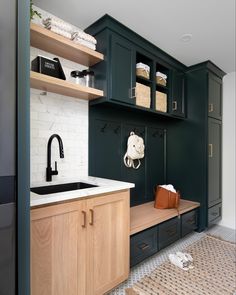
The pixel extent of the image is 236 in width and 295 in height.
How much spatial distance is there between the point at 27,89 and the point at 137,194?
2083mm

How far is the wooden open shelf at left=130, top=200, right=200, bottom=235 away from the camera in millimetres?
1967

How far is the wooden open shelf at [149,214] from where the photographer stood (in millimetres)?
1967

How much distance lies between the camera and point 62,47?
174 cm

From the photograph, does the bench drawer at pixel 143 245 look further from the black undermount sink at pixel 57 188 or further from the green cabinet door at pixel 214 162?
the green cabinet door at pixel 214 162

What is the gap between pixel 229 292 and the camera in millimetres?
1687

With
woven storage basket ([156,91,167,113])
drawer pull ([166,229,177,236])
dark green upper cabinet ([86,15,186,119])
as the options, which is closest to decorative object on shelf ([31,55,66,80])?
dark green upper cabinet ([86,15,186,119])

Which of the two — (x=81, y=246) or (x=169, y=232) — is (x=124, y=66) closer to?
(x=81, y=246)

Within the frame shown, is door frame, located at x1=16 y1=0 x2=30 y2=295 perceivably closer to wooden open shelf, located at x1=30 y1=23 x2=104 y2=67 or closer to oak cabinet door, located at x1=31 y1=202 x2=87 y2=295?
Answer: oak cabinet door, located at x1=31 y1=202 x2=87 y2=295

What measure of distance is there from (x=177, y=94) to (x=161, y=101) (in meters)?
0.44

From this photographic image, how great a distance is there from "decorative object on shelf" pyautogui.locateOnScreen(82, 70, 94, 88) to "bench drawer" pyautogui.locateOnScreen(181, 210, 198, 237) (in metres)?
1.95

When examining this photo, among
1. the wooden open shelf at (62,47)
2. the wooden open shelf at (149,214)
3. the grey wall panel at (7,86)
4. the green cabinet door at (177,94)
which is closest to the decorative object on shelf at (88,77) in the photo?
the wooden open shelf at (62,47)

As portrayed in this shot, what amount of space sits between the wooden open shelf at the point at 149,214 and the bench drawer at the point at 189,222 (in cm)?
8

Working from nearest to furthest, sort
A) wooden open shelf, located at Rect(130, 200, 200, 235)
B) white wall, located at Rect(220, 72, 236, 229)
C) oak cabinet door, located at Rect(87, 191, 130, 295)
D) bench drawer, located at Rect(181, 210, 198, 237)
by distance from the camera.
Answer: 1. oak cabinet door, located at Rect(87, 191, 130, 295)
2. wooden open shelf, located at Rect(130, 200, 200, 235)
3. bench drawer, located at Rect(181, 210, 198, 237)
4. white wall, located at Rect(220, 72, 236, 229)

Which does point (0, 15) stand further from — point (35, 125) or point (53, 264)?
point (53, 264)
